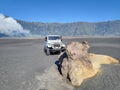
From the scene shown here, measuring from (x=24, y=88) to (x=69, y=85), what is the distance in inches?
117

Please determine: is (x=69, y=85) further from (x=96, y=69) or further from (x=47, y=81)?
(x=96, y=69)

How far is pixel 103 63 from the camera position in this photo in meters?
23.5

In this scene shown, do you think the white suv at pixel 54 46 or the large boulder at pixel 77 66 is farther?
the white suv at pixel 54 46

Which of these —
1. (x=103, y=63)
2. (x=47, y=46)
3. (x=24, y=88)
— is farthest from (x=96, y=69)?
(x=47, y=46)

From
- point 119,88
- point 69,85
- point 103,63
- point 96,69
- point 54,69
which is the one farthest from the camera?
point 103,63

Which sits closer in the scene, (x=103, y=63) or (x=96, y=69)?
(x=96, y=69)

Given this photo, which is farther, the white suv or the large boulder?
the white suv

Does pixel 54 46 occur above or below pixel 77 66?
below

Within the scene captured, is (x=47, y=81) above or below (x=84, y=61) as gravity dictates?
below

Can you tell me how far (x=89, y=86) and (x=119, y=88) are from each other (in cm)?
193

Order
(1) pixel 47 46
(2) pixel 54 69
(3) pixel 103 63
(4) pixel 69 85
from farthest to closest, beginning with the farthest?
(1) pixel 47 46
(3) pixel 103 63
(2) pixel 54 69
(4) pixel 69 85

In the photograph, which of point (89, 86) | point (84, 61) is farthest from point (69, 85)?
point (84, 61)

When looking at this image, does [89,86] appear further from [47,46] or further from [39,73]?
[47,46]

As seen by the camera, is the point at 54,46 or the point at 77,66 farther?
the point at 54,46
